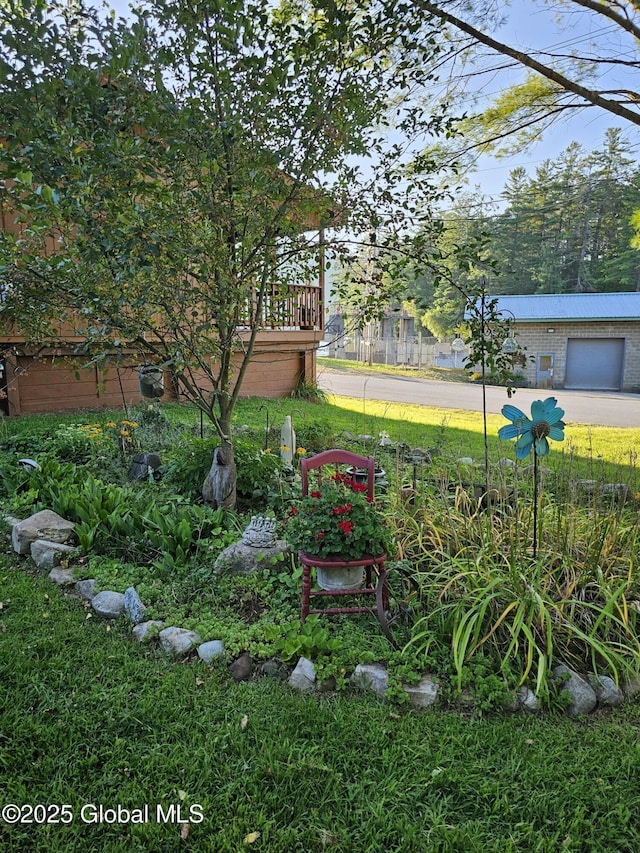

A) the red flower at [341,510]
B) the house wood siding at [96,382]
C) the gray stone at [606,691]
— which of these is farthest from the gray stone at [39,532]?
the gray stone at [606,691]

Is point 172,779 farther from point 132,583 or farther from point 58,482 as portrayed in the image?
point 58,482

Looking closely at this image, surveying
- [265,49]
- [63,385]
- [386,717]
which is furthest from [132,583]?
[63,385]

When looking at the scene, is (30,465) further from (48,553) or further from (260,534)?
(260,534)

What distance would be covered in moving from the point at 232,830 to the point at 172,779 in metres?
0.27

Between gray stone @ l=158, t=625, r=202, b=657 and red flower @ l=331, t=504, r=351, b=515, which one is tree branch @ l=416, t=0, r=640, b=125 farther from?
gray stone @ l=158, t=625, r=202, b=657

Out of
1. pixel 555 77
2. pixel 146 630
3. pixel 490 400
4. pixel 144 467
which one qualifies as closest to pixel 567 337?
pixel 490 400

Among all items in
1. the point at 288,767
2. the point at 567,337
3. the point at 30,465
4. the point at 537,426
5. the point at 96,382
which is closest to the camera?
the point at 288,767

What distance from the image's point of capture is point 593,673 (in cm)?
209

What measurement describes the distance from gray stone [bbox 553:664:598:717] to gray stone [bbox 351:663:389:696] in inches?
26.9

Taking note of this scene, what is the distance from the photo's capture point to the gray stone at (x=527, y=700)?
1.95 m

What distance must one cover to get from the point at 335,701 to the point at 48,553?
75.4 inches

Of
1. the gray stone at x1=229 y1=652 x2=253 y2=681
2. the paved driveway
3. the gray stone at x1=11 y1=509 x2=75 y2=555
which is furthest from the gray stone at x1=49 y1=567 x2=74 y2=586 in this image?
the paved driveway

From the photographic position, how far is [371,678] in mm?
2039

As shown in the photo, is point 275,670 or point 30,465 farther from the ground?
point 30,465
